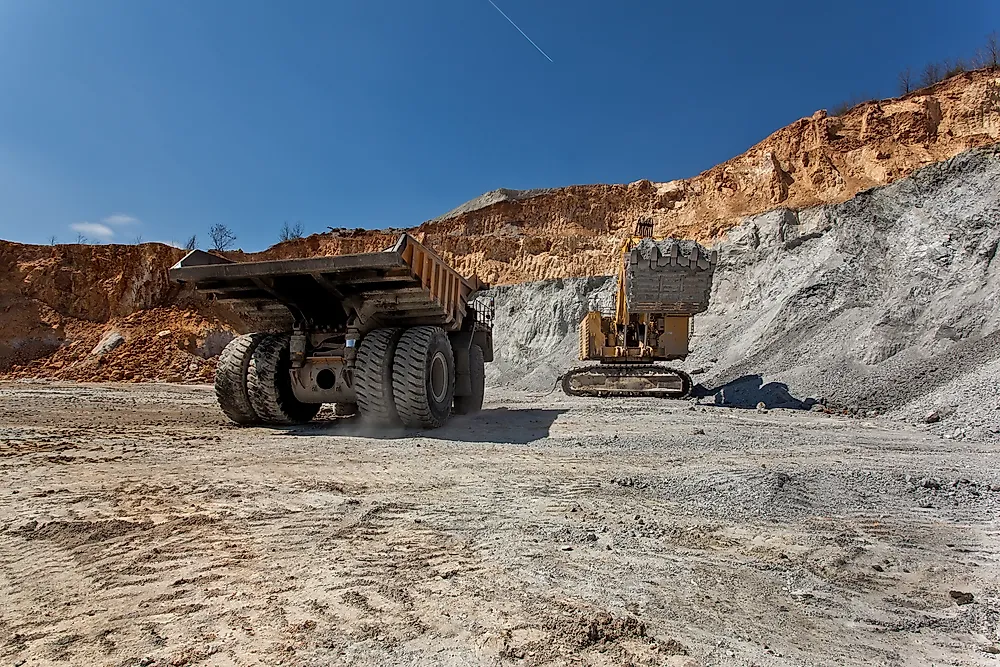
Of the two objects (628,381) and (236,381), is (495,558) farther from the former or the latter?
(628,381)

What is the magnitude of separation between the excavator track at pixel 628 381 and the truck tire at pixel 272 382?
7.04 metres

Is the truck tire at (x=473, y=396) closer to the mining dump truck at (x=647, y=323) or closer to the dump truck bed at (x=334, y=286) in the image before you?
the dump truck bed at (x=334, y=286)

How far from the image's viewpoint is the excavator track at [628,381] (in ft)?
38.2

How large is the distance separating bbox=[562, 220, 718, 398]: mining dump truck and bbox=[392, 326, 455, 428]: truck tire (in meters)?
5.75

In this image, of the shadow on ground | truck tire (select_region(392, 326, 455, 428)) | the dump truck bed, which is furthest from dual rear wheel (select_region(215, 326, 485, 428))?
the dump truck bed

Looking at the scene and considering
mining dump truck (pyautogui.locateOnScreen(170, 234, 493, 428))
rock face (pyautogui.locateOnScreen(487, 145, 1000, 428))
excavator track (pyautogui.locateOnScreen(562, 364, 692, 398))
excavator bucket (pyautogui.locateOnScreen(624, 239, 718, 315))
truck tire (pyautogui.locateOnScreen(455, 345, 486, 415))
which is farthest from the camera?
excavator track (pyautogui.locateOnScreen(562, 364, 692, 398))

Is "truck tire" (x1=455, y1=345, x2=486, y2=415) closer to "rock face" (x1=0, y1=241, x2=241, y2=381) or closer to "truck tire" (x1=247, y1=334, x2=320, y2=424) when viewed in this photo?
"truck tire" (x1=247, y1=334, x2=320, y2=424)

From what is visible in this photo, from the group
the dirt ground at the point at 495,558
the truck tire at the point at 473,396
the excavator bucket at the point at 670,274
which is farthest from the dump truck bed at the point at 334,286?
the excavator bucket at the point at 670,274

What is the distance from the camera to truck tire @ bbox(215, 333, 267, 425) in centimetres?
692

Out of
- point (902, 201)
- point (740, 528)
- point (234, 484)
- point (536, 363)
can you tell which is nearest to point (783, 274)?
point (902, 201)

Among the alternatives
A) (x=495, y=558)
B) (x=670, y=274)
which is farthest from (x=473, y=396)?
(x=495, y=558)

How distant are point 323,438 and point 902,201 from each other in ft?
57.1

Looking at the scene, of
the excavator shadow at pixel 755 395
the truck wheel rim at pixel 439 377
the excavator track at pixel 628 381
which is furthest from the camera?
the excavator track at pixel 628 381

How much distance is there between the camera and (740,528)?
2857 millimetres
